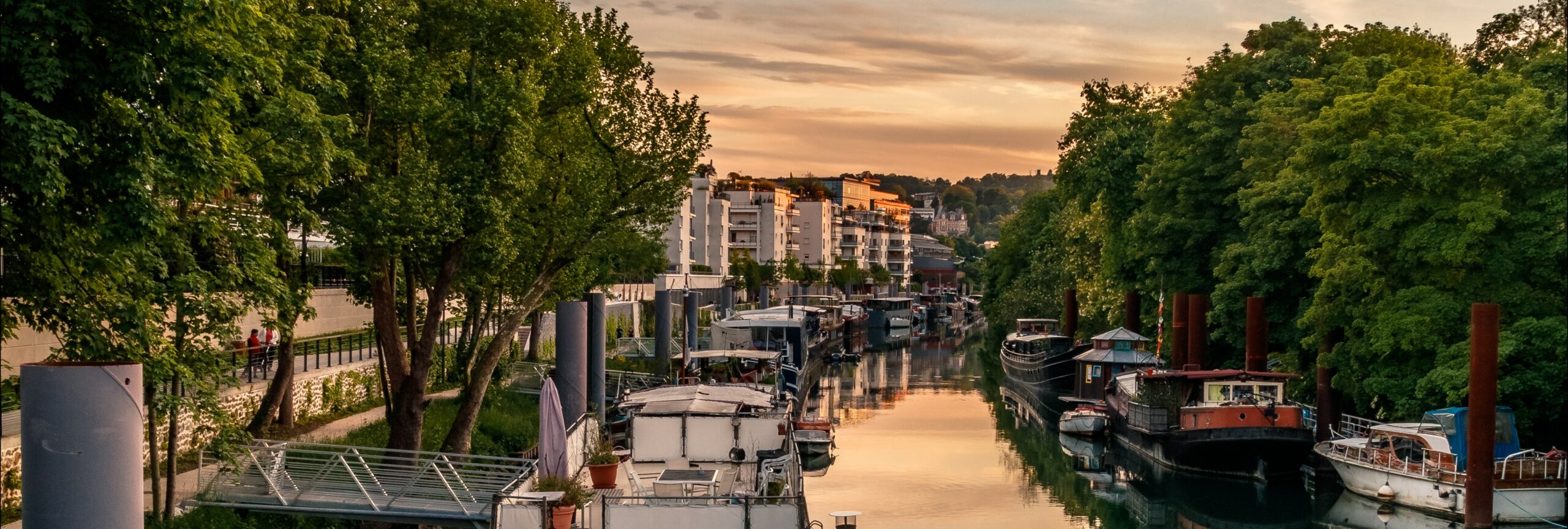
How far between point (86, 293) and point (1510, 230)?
93.6 ft

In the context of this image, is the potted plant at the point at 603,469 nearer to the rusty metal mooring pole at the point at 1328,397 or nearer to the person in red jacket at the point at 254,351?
the person in red jacket at the point at 254,351

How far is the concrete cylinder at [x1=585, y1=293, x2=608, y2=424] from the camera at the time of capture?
118 ft

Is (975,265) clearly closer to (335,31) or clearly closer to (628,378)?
(628,378)

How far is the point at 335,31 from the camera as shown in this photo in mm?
24469

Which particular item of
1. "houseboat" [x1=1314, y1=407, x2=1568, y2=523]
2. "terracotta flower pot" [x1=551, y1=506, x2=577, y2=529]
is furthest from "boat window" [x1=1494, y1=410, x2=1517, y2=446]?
"terracotta flower pot" [x1=551, y1=506, x2=577, y2=529]

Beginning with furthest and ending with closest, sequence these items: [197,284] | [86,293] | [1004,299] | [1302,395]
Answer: [1004,299]
[1302,395]
[197,284]
[86,293]

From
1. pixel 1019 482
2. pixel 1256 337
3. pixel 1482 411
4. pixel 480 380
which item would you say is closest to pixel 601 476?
pixel 480 380

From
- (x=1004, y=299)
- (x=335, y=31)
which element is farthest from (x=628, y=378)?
(x=1004, y=299)

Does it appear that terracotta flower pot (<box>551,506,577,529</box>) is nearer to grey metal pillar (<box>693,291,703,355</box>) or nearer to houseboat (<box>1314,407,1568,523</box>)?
houseboat (<box>1314,407,1568,523</box>)

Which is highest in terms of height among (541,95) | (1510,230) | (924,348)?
(541,95)

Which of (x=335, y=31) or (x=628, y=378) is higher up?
(x=335, y=31)

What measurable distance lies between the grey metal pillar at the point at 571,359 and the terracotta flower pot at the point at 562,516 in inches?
459

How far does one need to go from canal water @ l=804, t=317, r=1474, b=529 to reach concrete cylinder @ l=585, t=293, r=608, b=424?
240 inches

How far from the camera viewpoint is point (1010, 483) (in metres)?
38.5
